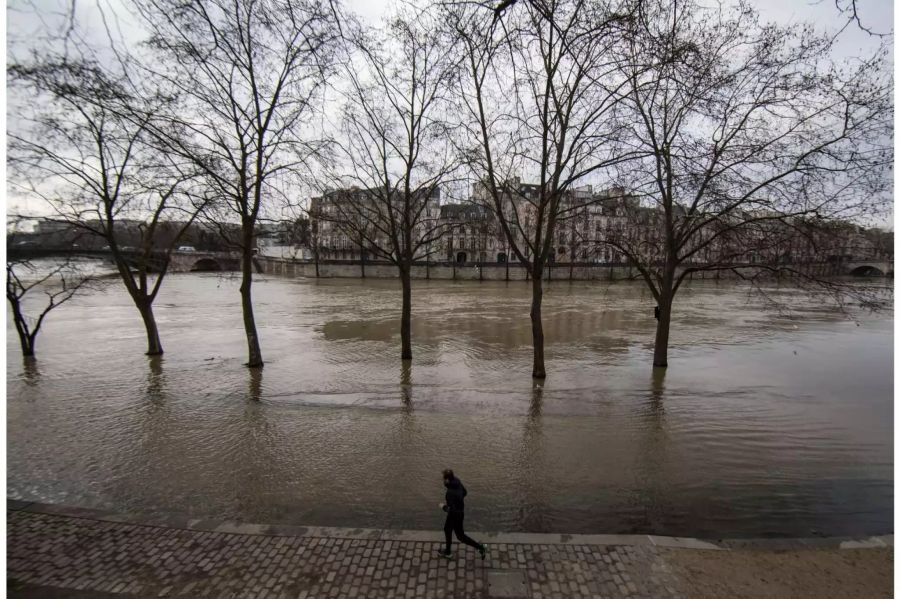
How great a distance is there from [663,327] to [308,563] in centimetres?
1319

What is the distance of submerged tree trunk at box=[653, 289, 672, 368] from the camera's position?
1455 cm

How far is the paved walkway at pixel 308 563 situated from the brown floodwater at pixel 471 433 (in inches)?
31.0

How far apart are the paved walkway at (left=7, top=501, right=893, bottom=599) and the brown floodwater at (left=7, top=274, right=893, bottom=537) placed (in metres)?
0.79

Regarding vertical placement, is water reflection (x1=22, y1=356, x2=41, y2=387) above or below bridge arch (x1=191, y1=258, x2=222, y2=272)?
below

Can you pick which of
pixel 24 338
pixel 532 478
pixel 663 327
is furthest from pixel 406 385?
pixel 24 338

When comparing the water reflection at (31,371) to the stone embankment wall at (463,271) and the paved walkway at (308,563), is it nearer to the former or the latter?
the paved walkway at (308,563)

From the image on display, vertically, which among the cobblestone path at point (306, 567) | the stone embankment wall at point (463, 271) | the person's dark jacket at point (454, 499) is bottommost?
the cobblestone path at point (306, 567)

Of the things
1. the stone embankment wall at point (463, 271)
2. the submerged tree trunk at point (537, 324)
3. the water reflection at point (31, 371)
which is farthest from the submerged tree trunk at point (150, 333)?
the stone embankment wall at point (463, 271)

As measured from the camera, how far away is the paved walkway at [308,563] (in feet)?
15.6

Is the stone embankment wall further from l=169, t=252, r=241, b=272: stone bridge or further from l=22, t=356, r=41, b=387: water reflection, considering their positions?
l=22, t=356, r=41, b=387: water reflection

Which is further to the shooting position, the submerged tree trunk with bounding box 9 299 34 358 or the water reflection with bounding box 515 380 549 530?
the submerged tree trunk with bounding box 9 299 34 358

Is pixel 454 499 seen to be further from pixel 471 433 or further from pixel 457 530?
pixel 471 433

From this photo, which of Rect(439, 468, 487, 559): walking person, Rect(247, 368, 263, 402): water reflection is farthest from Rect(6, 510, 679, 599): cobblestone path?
Rect(247, 368, 263, 402): water reflection

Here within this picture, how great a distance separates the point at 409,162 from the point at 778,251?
10983 mm
